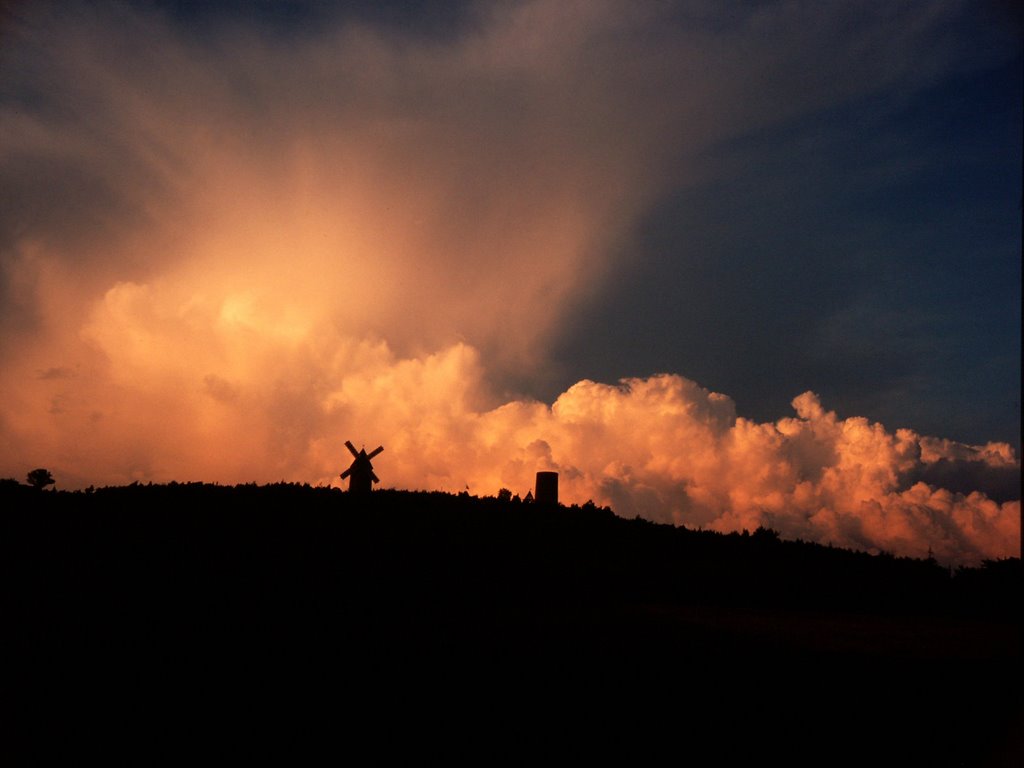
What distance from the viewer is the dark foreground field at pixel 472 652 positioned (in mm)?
8758

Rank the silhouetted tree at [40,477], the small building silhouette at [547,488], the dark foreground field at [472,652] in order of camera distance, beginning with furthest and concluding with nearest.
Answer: the silhouetted tree at [40,477] < the small building silhouette at [547,488] < the dark foreground field at [472,652]

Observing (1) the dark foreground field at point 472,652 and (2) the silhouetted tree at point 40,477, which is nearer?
(1) the dark foreground field at point 472,652

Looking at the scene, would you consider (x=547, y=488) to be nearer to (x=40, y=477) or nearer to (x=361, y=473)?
(x=361, y=473)

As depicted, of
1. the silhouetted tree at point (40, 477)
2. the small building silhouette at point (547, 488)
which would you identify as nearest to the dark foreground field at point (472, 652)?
the small building silhouette at point (547, 488)

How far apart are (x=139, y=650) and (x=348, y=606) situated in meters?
3.82

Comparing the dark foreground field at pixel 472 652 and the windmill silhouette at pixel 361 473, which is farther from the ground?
the windmill silhouette at pixel 361 473

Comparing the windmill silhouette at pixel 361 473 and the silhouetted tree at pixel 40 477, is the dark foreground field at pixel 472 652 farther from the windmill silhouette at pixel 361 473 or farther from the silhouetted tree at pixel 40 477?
the silhouetted tree at pixel 40 477

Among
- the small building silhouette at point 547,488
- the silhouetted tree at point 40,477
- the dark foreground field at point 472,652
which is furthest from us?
the silhouetted tree at point 40,477

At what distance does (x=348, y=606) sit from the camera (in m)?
14.5

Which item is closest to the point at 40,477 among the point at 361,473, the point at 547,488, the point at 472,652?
the point at 361,473

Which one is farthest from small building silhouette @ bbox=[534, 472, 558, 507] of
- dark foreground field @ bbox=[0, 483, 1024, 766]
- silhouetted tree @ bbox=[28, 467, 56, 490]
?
silhouetted tree @ bbox=[28, 467, 56, 490]

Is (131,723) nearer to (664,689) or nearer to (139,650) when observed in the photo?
(139,650)

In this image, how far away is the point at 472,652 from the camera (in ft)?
36.8

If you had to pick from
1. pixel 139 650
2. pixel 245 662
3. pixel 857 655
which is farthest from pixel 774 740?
pixel 139 650
